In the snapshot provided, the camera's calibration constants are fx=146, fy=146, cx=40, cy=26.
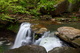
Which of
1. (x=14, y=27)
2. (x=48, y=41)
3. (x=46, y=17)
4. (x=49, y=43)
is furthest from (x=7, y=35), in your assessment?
(x=49, y=43)

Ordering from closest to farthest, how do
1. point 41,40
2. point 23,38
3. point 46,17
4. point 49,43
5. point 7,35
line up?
point 49,43, point 41,40, point 23,38, point 7,35, point 46,17

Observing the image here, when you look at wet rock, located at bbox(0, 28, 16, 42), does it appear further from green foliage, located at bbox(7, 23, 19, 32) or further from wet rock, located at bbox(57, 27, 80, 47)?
wet rock, located at bbox(57, 27, 80, 47)

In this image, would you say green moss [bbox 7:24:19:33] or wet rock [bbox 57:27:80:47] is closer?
wet rock [bbox 57:27:80:47]

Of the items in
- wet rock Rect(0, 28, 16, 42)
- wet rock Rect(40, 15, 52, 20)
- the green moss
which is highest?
wet rock Rect(40, 15, 52, 20)

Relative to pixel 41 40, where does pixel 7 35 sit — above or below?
below

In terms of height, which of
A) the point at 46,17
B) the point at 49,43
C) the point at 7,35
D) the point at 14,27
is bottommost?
the point at 7,35

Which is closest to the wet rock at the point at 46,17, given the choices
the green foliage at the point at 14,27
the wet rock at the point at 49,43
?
the green foliage at the point at 14,27

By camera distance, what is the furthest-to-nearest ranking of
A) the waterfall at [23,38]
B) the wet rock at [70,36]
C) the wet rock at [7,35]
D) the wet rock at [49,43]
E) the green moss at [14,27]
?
the green moss at [14,27], the wet rock at [7,35], the waterfall at [23,38], the wet rock at [49,43], the wet rock at [70,36]

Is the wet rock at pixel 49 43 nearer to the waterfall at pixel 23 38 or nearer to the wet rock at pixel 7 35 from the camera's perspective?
the waterfall at pixel 23 38

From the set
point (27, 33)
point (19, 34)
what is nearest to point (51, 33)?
point (27, 33)

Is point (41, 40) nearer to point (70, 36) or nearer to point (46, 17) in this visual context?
point (70, 36)

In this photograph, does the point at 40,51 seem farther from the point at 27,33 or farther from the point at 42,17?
the point at 42,17

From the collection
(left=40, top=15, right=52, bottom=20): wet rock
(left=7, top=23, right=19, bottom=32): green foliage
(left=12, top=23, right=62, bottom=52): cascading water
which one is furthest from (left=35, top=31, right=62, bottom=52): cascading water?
(left=40, top=15, right=52, bottom=20): wet rock

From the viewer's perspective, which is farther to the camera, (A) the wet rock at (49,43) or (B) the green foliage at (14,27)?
(B) the green foliage at (14,27)
